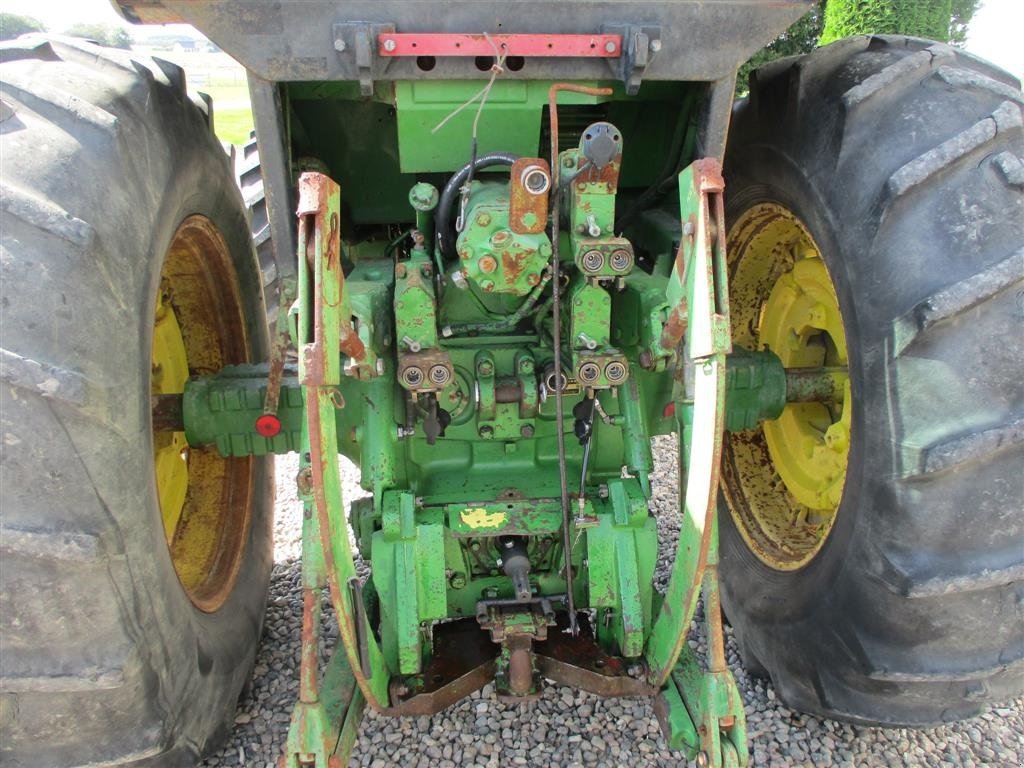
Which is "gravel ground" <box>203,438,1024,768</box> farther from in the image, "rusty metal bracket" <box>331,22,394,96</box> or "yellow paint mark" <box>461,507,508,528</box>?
"rusty metal bracket" <box>331,22,394,96</box>

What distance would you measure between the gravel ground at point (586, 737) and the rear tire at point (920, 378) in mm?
384

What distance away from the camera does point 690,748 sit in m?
1.94

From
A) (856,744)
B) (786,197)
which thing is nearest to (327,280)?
(786,197)

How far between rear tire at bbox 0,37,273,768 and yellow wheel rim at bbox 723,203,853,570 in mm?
Answer: 1706

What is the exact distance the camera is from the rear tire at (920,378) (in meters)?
1.63

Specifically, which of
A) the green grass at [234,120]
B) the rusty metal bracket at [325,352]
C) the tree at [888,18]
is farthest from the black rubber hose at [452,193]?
the green grass at [234,120]

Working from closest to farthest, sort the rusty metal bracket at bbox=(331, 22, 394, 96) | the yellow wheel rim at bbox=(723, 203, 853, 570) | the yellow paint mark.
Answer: the rusty metal bracket at bbox=(331, 22, 394, 96) → the yellow paint mark → the yellow wheel rim at bbox=(723, 203, 853, 570)

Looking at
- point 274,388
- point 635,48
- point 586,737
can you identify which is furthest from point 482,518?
point 635,48

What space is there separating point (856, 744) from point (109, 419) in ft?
7.23

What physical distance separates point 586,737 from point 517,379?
1107mm

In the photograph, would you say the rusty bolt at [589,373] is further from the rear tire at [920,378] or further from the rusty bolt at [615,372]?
the rear tire at [920,378]

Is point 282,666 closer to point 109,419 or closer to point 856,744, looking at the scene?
point 109,419

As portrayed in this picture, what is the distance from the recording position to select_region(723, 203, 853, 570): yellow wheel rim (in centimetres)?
248

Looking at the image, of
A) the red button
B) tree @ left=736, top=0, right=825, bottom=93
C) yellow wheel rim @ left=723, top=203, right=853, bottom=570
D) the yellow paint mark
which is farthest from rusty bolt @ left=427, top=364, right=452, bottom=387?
tree @ left=736, top=0, right=825, bottom=93
